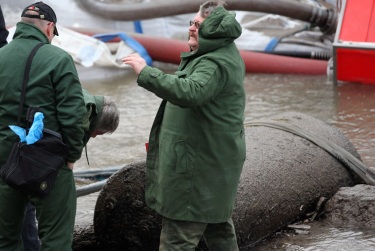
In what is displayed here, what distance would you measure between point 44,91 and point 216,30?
36.6 inches

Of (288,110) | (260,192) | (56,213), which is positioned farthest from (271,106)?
(56,213)

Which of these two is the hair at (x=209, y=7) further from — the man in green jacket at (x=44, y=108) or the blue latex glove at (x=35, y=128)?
the blue latex glove at (x=35, y=128)

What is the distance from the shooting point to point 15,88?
4.08 m

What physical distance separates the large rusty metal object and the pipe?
7.71 meters

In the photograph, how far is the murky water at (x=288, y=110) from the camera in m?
5.31

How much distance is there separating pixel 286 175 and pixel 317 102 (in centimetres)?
550

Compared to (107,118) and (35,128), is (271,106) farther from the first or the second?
(35,128)

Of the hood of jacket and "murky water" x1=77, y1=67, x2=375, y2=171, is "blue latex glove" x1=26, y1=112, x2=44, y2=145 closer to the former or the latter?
the hood of jacket

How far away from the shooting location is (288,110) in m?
10.4

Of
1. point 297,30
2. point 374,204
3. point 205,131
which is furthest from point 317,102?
point 205,131

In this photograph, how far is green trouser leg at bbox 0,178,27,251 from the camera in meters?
4.17

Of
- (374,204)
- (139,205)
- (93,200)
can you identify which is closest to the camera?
(139,205)

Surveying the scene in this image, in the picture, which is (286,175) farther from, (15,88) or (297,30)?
(297,30)

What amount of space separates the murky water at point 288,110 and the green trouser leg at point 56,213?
1.51 m
